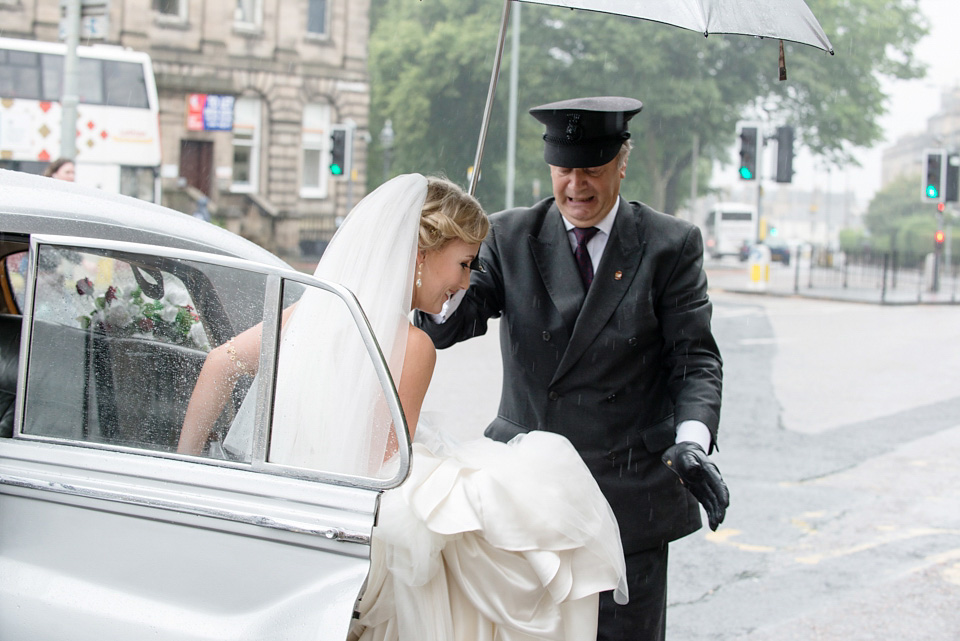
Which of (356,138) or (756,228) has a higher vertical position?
(356,138)

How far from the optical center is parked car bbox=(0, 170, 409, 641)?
6.30 ft

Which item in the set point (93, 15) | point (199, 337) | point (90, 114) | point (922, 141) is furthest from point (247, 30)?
point (922, 141)

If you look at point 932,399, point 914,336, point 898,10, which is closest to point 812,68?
point 898,10

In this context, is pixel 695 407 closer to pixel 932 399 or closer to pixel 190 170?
pixel 932 399

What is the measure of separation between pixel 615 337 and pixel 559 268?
0.91 ft

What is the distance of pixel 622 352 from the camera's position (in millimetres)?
2709

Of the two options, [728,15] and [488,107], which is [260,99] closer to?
[488,107]

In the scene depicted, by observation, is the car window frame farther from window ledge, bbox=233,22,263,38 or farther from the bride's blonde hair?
window ledge, bbox=233,22,263,38

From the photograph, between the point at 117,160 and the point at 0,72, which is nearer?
the point at 0,72

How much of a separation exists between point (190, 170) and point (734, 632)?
29.5m

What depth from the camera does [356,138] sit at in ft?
108

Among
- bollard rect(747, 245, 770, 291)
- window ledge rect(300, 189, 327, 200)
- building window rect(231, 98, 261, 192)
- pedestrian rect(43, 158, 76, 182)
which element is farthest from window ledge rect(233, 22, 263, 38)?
pedestrian rect(43, 158, 76, 182)

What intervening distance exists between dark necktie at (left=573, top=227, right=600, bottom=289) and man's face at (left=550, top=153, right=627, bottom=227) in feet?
0.13

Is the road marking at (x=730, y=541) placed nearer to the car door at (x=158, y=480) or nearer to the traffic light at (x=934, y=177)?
the car door at (x=158, y=480)
